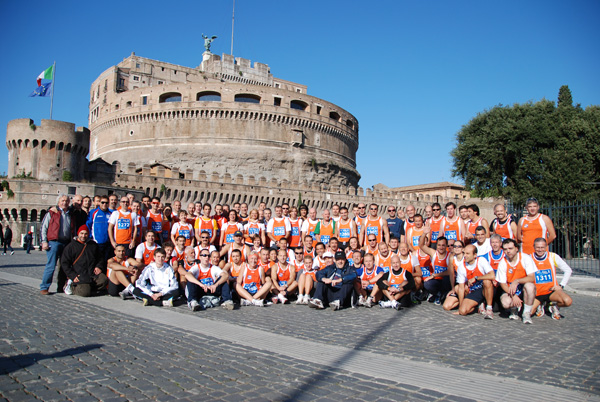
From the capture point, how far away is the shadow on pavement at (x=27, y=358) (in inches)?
151

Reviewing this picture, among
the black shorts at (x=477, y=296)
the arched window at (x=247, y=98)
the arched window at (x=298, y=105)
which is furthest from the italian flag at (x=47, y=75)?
the black shorts at (x=477, y=296)

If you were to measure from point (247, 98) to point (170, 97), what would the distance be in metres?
8.17

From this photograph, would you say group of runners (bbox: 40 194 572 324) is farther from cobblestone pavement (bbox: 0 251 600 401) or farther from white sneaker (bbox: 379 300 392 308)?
cobblestone pavement (bbox: 0 251 600 401)

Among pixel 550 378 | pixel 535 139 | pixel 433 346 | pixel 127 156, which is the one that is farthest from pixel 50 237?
pixel 127 156

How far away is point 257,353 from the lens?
448cm

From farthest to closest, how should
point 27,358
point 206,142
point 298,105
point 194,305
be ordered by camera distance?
point 298,105
point 206,142
point 194,305
point 27,358

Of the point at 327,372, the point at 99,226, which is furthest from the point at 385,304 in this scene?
the point at 99,226

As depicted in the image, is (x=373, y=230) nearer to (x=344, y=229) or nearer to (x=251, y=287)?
(x=344, y=229)

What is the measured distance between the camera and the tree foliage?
81.4 ft

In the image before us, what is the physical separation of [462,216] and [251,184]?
26.9 m

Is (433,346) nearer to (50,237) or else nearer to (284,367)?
(284,367)

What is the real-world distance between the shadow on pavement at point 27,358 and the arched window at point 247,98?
44.5 metres

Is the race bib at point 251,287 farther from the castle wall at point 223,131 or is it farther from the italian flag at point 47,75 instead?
the castle wall at point 223,131

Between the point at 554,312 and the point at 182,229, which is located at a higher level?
the point at 182,229
